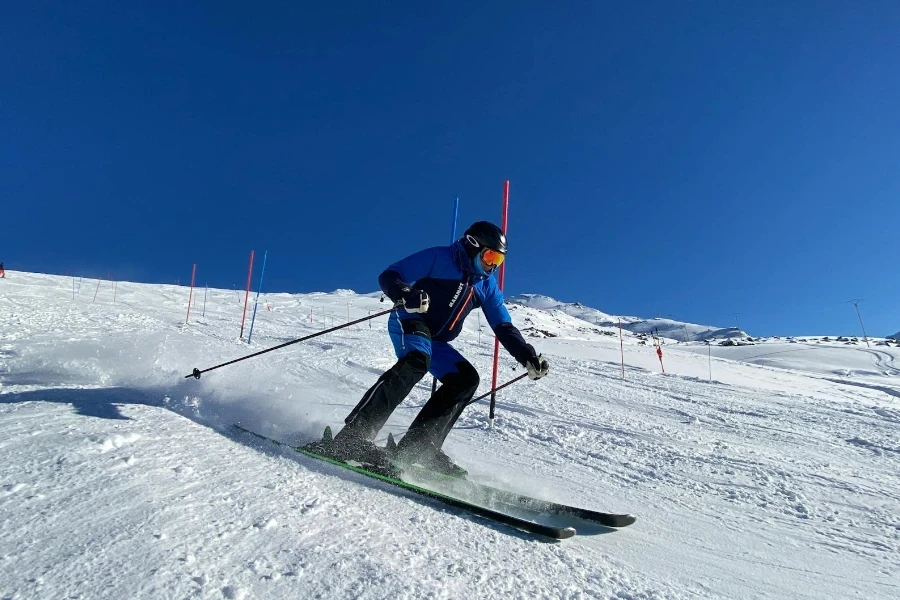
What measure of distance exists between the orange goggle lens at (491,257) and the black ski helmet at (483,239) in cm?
3

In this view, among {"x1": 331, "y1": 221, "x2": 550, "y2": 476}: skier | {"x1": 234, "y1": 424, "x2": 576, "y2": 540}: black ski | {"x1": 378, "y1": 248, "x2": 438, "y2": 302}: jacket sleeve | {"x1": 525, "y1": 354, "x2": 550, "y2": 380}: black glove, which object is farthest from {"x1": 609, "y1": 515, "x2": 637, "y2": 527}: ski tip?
{"x1": 378, "y1": 248, "x2": 438, "y2": 302}: jacket sleeve

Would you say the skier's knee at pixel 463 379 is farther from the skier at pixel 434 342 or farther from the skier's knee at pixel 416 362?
the skier's knee at pixel 416 362

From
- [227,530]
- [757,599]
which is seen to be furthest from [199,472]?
[757,599]

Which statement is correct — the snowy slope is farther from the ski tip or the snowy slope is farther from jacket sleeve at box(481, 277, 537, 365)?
jacket sleeve at box(481, 277, 537, 365)

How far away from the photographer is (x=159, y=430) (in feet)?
9.38

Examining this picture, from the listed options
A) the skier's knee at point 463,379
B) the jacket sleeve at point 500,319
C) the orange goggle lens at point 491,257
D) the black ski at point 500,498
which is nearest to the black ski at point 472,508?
the black ski at point 500,498

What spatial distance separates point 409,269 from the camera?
3.84 m

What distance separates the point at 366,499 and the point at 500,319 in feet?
7.32

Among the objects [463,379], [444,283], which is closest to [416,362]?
[463,379]

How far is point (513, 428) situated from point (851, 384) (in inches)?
563

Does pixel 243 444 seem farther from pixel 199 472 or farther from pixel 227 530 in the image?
pixel 227 530

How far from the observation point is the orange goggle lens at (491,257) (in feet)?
12.6

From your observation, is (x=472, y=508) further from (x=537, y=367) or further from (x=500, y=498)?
(x=537, y=367)

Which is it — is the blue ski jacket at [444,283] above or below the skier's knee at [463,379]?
above
